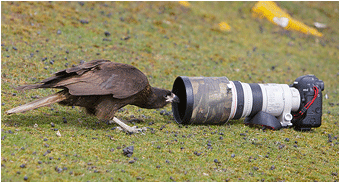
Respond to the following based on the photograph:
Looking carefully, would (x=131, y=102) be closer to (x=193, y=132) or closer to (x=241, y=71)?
(x=193, y=132)

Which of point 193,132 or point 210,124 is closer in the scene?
point 193,132

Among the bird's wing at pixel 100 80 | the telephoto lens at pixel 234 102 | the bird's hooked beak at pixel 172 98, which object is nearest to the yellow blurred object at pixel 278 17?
the telephoto lens at pixel 234 102

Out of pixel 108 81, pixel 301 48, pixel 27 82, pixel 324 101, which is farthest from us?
→ pixel 301 48

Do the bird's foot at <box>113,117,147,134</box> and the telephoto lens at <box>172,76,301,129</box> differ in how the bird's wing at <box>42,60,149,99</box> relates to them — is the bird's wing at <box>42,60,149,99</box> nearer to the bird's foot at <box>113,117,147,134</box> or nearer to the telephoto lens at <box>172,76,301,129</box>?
the bird's foot at <box>113,117,147,134</box>

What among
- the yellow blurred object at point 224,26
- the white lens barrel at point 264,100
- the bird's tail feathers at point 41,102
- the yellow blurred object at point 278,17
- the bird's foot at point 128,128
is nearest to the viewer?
the bird's tail feathers at point 41,102

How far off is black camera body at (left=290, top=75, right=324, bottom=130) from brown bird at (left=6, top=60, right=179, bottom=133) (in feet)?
13.0

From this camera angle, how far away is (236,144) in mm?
7262

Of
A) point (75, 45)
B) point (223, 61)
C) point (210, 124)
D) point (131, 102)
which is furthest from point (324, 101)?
point (75, 45)

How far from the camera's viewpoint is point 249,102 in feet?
26.7

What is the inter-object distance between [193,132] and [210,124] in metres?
0.83

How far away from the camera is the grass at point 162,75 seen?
5.78 meters

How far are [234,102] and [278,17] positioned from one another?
567 inches

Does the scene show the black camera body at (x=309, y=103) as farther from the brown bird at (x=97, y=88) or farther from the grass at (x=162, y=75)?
the brown bird at (x=97, y=88)

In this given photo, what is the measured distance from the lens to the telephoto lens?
784cm
